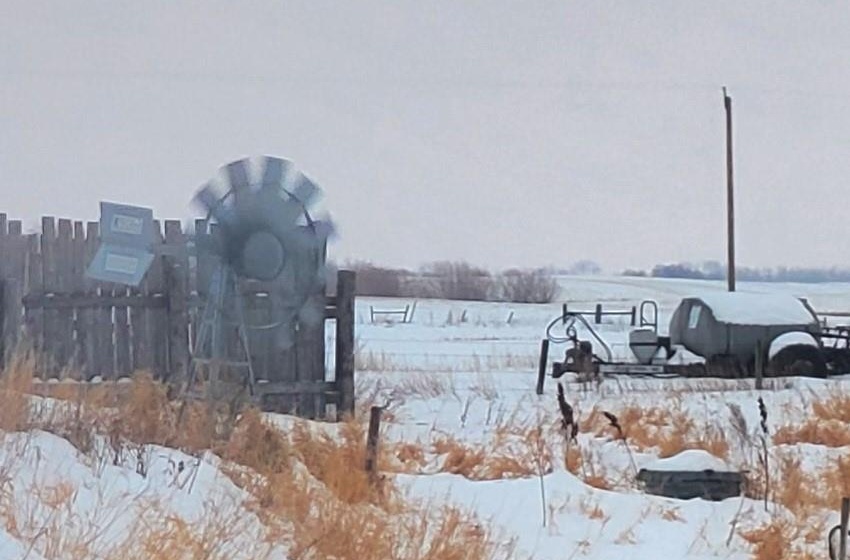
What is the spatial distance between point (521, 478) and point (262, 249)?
440 centimetres

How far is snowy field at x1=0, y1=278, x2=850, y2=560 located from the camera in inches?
220

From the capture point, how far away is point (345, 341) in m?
12.3

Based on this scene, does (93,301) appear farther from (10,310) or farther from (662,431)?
(662,431)

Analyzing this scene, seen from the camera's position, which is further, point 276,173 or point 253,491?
point 276,173

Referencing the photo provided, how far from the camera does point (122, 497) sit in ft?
19.4

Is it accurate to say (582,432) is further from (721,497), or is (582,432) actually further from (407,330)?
(407,330)

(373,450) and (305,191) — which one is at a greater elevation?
(305,191)

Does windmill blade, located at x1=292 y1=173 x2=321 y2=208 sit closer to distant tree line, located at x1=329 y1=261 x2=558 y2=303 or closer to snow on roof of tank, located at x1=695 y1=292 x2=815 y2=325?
snow on roof of tank, located at x1=695 y1=292 x2=815 y2=325

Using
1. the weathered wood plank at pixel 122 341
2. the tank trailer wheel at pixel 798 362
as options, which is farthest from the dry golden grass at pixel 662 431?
the tank trailer wheel at pixel 798 362

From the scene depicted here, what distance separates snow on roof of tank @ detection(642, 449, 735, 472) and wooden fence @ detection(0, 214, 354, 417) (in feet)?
13.1

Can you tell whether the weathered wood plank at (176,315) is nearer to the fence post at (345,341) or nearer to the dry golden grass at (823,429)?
the fence post at (345,341)

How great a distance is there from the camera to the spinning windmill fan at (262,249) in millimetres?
12117

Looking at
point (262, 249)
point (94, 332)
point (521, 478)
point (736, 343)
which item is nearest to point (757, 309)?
point (736, 343)

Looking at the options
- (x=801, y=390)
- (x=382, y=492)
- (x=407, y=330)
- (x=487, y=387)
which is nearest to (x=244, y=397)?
(x=382, y=492)
